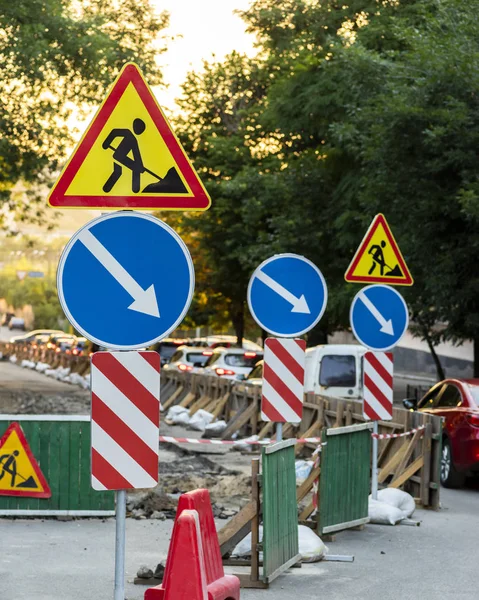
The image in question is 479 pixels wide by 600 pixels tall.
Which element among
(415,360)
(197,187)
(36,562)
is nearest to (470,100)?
(36,562)

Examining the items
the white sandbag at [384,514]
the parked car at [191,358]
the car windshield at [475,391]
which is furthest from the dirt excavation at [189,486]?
the parked car at [191,358]

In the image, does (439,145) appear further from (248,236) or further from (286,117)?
(248,236)

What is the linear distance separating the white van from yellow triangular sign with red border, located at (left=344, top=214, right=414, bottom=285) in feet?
34.7

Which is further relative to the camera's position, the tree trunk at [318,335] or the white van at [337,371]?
the tree trunk at [318,335]

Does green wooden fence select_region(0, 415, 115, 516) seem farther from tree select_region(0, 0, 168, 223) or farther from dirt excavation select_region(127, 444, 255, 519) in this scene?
tree select_region(0, 0, 168, 223)

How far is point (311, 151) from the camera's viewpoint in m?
37.2

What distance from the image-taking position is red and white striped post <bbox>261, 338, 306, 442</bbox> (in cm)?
1062

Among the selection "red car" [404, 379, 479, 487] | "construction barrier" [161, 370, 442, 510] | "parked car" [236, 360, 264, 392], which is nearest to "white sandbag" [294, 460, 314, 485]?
"construction barrier" [161, 370, 442, 510]

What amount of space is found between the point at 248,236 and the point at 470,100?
73.0 ft

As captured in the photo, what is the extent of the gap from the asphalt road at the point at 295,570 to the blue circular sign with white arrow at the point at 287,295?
6.52 feet

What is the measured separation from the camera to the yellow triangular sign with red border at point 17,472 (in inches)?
466

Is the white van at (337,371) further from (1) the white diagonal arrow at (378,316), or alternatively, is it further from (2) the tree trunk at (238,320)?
(2) the tree trunk at (238,320)

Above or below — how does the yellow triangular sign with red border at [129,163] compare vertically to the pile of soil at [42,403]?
above

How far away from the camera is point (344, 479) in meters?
11.5
